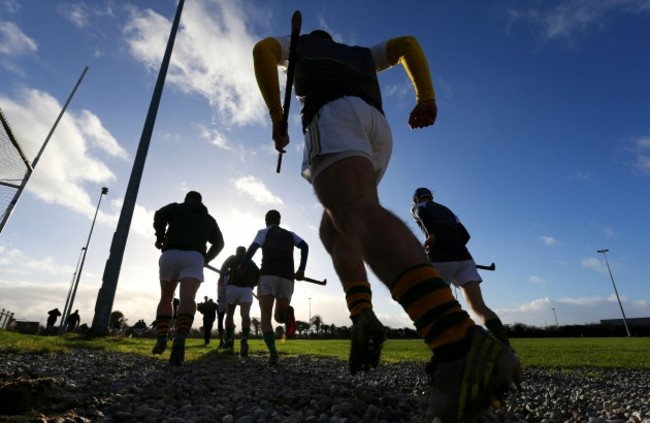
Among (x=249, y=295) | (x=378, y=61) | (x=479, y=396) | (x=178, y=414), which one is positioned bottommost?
(x=178, y=414)

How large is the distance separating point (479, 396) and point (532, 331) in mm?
71609

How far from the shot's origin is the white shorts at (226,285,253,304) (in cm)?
935

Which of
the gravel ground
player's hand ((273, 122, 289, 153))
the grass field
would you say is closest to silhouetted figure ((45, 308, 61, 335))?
the grass field

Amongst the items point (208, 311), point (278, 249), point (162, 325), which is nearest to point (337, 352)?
point (278, 249)

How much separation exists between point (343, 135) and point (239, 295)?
8.07 m

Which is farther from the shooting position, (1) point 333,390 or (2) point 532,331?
(2) point 532,331

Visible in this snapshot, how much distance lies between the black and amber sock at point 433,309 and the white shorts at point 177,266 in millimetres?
4700

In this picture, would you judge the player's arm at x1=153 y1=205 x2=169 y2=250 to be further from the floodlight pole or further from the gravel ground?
the floodlight pole

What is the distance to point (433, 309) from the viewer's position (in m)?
1.58

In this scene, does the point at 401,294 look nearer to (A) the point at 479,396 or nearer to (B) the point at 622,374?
(A) the point at 479,396

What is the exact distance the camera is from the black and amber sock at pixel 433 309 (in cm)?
150

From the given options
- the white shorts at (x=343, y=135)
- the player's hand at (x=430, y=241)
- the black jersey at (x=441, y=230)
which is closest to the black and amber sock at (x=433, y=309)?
the white shorts at (x=343, y=135)

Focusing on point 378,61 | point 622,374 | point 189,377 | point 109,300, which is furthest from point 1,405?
point 109,300

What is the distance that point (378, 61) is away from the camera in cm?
282
